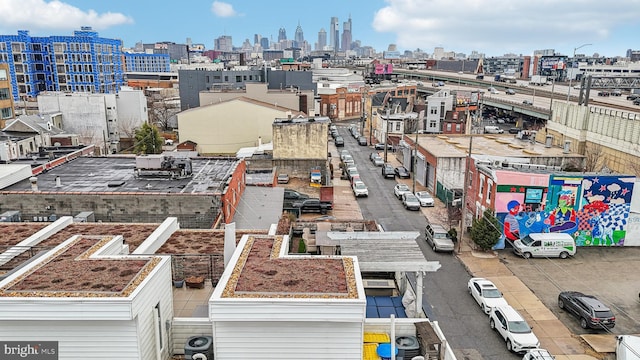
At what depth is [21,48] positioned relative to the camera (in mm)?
102125

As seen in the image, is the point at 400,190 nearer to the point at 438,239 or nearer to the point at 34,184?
the point at 438,239

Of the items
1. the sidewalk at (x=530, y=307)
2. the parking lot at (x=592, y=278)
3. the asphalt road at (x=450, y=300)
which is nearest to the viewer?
the sidewalk at (x=530, y=307)

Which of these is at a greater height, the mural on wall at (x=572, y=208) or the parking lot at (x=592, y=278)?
the mural on wall at (x=572, y=208)

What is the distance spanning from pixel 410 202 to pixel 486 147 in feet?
39.1

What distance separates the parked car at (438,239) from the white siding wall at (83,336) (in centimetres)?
2255

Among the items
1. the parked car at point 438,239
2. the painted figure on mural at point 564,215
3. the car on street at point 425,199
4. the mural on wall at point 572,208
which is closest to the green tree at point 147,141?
the car on street at point 425,199

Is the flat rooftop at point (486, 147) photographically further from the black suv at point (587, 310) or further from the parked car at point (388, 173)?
the black suv at point (587, 310)

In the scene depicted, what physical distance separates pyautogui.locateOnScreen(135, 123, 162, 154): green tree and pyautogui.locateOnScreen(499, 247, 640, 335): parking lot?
41.3m

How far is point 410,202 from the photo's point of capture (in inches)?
1545

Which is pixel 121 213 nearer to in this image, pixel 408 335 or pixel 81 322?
pixel 81 322

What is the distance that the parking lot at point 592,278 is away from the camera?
73.6 ft

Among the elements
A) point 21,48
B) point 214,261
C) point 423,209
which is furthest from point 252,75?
point 214,261

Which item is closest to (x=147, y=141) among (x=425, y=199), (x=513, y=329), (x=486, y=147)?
(x=425, y=199)

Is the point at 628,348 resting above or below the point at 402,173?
above
